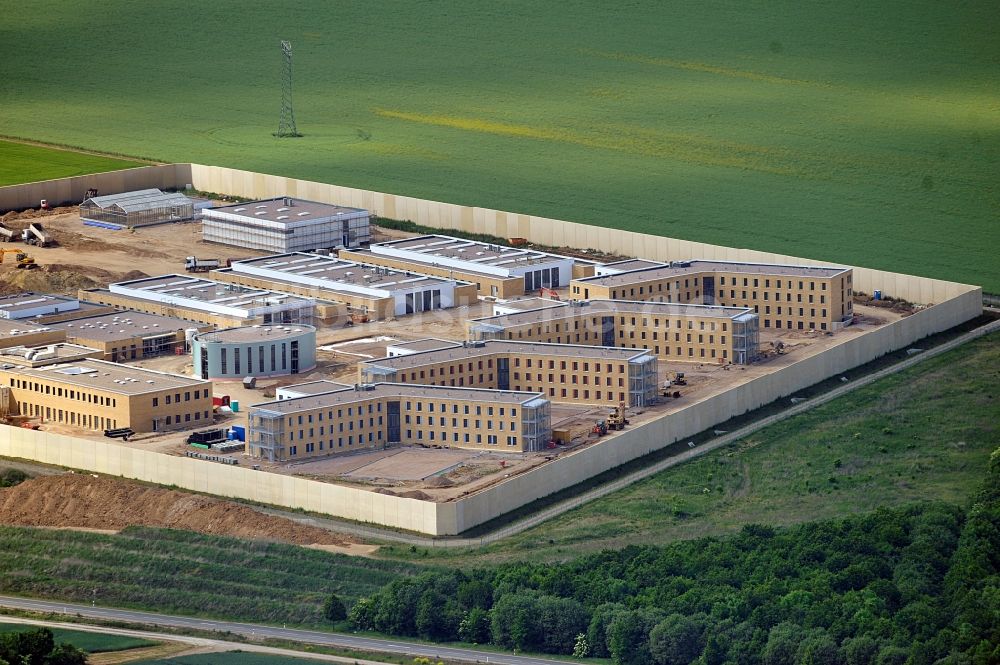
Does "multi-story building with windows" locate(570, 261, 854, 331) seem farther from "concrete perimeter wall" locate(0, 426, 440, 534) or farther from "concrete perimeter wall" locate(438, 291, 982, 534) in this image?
"concrete perimeter wall" locate(0, 426, 440, 534)

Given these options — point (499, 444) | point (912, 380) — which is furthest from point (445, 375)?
point (912, 380)

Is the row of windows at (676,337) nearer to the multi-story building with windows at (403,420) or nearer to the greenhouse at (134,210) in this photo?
the multi-story building with windows at (403,420)

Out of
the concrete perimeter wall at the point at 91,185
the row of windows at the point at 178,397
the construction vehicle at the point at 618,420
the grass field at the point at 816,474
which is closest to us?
the grass field at the point at 816,474

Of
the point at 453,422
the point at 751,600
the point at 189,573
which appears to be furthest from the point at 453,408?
the point at 751,600

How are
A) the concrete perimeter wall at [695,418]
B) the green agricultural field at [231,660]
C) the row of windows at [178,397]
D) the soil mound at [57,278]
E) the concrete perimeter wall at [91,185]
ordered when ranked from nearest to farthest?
the green agricultural field at [231,660] < the concrete perimeter wall at [695,418] < the row of windows at [178,397] < the soil mound at [57,278] < the concrete perimeter wall at [91,185]

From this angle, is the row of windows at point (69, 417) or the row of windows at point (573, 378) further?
the row of windows at point (573, 378)

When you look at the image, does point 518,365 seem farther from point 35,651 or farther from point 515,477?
point 35,651

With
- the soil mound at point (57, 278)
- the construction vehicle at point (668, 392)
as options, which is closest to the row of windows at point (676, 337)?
the construction vehicle at point (668, 392)
